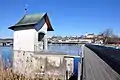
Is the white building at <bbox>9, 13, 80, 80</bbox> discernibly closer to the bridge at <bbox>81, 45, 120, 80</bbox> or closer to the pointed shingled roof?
the pointed shingled roof

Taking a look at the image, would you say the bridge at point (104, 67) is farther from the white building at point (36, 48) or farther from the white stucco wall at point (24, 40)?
the white stucco wall at point (24, 40)

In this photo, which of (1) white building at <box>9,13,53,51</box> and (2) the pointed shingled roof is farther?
(2) the pointed shingled roof

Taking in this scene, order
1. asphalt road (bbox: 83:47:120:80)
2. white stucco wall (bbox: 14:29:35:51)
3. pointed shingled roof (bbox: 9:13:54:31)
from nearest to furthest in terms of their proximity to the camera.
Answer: asphalt road (bbox: 83:47:120:80), white stucco wall (bbox: 14:29:35:51), pointed shingled roof (bbox: 9:13:54:31)

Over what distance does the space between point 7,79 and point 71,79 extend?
14979mm

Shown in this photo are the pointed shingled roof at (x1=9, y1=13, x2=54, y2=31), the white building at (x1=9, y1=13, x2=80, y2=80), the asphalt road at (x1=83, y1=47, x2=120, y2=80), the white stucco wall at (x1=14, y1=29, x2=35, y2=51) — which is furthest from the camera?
the pointed shingled roof at (x1=9, y1=13, x2=54, y2=31)

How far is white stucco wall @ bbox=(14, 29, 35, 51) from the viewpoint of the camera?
992 inches

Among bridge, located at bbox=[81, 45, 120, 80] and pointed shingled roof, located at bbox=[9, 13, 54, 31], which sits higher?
pointed shingled roof, located at bbox=[9, 13, 54, 31]

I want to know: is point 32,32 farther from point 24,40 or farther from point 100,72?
point 100,72

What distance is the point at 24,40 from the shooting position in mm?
25875

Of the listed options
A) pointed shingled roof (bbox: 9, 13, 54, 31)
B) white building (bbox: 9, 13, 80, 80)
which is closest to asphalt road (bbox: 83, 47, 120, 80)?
white building (bbox: 9, 13, 80, 80)

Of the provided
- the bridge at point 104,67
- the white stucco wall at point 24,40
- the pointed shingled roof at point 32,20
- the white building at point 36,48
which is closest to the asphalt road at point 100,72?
the bridge at point 104,67

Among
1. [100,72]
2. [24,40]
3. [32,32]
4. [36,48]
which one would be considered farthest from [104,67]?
[24,40]

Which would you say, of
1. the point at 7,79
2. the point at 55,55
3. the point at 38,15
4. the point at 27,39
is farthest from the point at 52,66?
the point at 7,79

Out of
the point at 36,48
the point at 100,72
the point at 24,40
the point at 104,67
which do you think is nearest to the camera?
the point at 104,67
